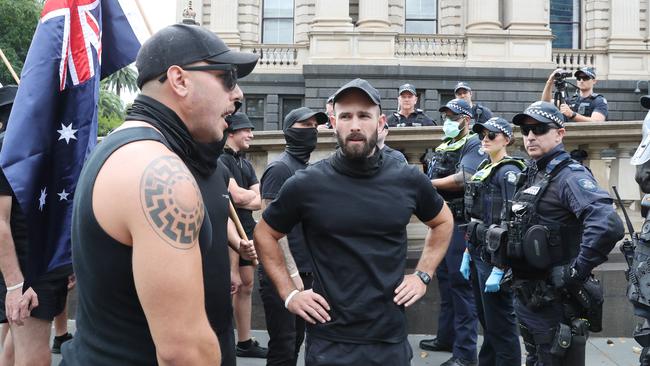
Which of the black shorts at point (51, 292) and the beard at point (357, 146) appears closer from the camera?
the beard at point (357, 146)

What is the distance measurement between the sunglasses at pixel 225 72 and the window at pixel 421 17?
21583mm

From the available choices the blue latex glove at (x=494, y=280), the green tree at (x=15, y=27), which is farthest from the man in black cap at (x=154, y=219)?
the green tree at (x=15, y=27)

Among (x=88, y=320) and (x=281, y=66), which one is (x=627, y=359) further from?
(x=281, y=66)

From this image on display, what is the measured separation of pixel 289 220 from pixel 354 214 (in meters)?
0.39

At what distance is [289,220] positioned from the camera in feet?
11.0

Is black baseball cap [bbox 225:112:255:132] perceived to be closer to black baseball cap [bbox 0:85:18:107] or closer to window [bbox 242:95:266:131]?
black baseball cap [bbox 0:85:18:107]

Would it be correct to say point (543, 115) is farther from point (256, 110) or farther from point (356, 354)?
point (256, 110)

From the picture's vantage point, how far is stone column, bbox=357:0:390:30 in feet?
68.4

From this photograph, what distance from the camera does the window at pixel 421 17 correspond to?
899 inches

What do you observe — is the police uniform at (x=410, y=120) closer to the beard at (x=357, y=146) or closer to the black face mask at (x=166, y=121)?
the beard at (x=357, y=146)

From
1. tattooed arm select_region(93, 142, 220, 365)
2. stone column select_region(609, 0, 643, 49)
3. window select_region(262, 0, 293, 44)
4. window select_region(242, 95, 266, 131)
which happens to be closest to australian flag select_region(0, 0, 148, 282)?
tattooed arm select_region(93, 142, 220, 365)

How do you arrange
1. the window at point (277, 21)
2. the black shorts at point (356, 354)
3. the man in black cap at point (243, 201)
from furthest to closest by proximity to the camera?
the window at point (277, 21), the man in black cap at point (243, 201), the black shorts at point (356, 354)

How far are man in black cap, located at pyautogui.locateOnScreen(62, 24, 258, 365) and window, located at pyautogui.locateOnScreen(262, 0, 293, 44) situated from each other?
71.1 feet

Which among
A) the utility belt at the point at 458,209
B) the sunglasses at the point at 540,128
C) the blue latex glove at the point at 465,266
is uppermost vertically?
the sunglasses at the point at 540,128
